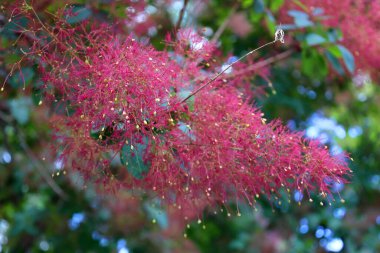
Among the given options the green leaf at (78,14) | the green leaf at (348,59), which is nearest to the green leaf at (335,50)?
the green leaf at (348,59)

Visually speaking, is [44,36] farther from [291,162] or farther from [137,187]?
[291,162]

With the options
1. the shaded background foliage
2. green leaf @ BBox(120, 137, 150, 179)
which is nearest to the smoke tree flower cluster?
green leaf @ BBox(120, 137, 150, 179)

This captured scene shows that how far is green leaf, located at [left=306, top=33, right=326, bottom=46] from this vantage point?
256 cm

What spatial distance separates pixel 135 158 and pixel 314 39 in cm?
122

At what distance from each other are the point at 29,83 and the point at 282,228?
8.65ft

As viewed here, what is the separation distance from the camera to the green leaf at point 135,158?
5.54ft

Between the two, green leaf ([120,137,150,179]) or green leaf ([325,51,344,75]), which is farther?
green leaf ([325,51,344,75])

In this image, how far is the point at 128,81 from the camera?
162 centimetres

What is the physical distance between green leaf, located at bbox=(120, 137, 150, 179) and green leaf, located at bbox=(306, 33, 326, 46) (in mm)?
1159

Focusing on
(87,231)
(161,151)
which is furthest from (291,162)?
(87,231)

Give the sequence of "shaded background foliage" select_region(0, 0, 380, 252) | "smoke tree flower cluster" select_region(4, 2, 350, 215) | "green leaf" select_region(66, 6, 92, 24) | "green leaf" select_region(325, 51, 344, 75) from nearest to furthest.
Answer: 1. "smoke tree flower cluster" select_region(4, 2, 350, 215)
2. "green leaf" select_region(66, 6, 92, 24)
3. "green leaf" select_region(325, 51, 344, 75)
4. "shaded background foliage" select_region(0, 0, 380, 252)

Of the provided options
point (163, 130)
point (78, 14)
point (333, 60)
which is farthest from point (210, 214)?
point (163, 130)

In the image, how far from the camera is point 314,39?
2578mm

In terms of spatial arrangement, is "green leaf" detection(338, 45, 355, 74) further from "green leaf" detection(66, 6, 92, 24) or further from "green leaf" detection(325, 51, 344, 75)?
"green leaf" detection(66, 6, 92, 24)
